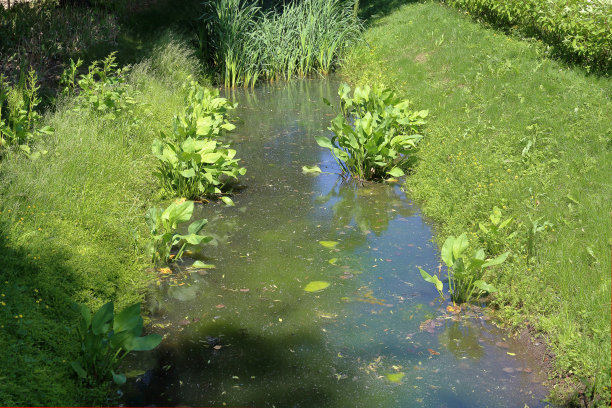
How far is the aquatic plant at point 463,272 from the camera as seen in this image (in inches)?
195

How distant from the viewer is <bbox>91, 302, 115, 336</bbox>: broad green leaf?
3.97m

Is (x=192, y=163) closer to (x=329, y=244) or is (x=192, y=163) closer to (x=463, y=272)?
(x=329, y=244)

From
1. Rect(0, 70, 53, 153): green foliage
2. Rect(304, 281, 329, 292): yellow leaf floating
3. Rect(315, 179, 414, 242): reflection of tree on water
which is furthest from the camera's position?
Rect(315, 179, 414, 242): reflection of tree on water

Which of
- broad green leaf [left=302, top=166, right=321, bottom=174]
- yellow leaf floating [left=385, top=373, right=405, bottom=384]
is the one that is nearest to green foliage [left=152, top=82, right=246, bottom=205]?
broad green leaf [left=302, top=166, right=321, bottom=174]

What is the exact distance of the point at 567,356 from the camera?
4117 mm

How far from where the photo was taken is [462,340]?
15.3ft

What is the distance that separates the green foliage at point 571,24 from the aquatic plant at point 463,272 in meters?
5.82

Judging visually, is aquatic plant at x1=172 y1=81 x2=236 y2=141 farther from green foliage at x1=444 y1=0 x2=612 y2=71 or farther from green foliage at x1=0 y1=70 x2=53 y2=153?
green foliage at x1=444 y1=0 x2=612 y2=71

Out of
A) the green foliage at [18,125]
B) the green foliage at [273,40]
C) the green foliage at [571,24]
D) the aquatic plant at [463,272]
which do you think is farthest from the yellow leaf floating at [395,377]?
the green foliage at [273,40]

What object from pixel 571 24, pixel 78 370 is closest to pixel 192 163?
pixel 78 370

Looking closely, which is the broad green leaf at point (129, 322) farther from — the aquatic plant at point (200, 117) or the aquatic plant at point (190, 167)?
the aquatic plant at point (200, 117)

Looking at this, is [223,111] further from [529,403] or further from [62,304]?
[529,403]

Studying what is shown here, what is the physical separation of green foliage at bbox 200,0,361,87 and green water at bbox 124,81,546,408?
7016 millimetres

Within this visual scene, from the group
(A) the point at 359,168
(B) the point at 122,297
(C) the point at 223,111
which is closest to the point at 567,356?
(B) the point at 122,297
